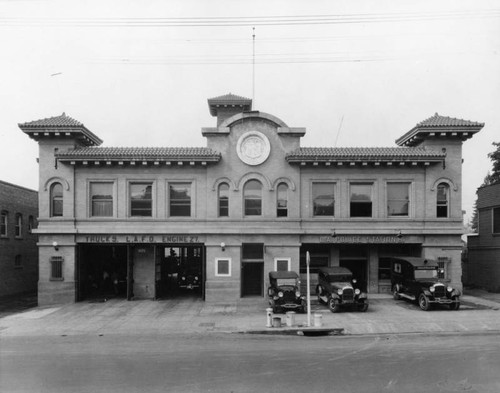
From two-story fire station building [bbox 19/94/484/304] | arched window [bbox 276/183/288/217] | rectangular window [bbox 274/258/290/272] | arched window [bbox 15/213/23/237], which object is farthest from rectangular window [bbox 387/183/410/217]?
arched window [bbox 15/213/23/237]

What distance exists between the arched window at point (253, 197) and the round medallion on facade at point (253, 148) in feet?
4.17

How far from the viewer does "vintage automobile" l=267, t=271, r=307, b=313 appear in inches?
771

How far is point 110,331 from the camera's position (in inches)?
651

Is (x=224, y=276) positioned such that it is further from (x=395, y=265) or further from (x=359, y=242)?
(x=395, y=265)

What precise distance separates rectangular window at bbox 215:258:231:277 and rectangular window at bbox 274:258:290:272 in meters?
2.66

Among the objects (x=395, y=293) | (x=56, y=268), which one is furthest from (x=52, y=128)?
(x=395, y=293)

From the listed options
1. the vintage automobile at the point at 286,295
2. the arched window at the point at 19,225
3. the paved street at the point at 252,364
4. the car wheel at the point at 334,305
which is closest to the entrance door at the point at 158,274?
the vintage automobile at the point at 286,295

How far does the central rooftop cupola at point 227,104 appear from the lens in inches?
1367

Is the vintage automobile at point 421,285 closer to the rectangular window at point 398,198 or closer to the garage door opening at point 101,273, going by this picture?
the rectangular window at point 398,198

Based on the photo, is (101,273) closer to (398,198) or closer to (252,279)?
(252,279)

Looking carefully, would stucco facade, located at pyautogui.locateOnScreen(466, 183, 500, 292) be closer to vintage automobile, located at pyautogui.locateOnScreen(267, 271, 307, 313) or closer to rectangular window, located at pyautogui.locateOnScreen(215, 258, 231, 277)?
vintage automobile, located at pyautogui.locateOnScreen(267, 271, 307, 313)

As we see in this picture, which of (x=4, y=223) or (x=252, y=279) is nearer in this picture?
(x=252, y=279)

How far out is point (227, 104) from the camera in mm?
35000

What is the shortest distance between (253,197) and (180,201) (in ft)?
13.9
